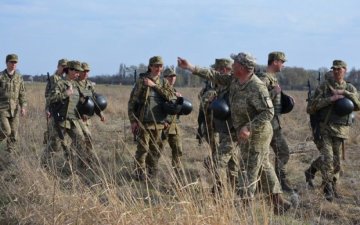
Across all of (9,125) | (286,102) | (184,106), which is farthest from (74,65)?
(286,102)

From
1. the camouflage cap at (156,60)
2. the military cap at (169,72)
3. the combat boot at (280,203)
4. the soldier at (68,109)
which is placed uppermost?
the camouflage cap at (156,60)

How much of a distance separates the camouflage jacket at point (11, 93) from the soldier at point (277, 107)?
5288 mm

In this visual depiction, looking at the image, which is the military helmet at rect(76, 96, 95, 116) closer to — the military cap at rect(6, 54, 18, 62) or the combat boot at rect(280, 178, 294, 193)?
the military cap at rect(6, 54, 18, 62)

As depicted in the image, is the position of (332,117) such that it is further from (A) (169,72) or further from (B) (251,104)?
(A) (169,72)

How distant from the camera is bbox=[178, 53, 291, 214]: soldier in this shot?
20.1 feet

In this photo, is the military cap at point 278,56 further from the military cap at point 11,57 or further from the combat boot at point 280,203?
the military cap at point 11,57

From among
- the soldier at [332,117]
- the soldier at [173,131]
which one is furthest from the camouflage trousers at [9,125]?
the soldier at [332,117]

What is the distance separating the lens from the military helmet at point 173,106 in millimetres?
8758

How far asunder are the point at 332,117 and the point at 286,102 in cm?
72

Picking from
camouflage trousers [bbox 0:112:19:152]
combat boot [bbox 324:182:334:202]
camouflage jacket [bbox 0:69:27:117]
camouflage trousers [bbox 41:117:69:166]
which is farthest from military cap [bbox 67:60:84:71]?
combat boot [bbox 324:182:334:202]

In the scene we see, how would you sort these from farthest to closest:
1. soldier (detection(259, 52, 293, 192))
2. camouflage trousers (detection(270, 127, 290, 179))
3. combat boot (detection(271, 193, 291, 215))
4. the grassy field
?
camouflage trousers (detection(270, 127, 290, 179)), soldier (detection(259, 52, 293, 192)), combat boot (detection(271, 193, 291, 215)), the grassy field

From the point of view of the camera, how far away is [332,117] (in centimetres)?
826

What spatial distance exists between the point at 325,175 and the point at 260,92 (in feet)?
8.27

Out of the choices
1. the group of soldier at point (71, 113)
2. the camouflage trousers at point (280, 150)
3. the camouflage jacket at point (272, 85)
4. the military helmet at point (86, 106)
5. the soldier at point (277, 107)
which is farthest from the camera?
the military helmet at point (86, 106)
